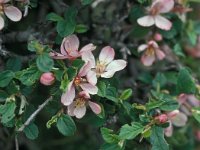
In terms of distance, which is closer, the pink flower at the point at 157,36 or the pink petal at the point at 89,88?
the pink petal at the point at 89,88

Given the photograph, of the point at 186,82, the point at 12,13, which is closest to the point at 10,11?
the point at 12,13

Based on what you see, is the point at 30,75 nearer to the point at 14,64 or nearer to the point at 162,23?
the point at 14,64

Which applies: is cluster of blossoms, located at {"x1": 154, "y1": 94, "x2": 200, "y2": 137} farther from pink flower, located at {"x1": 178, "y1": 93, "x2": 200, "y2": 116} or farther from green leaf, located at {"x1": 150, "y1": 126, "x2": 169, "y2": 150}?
green leaf, located at {"x1": 150, "y1": 126, "x2": 169, "y2": 150}

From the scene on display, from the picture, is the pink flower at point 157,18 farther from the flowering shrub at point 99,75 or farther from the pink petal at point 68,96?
the pink petal at point 68,96

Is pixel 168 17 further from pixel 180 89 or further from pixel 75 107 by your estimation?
pixel 75 107

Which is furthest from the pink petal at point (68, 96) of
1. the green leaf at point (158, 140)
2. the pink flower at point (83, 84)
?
the green leaf at point (158, 140)

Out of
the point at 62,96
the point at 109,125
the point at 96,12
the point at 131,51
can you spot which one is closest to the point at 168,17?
the point at 131,51
